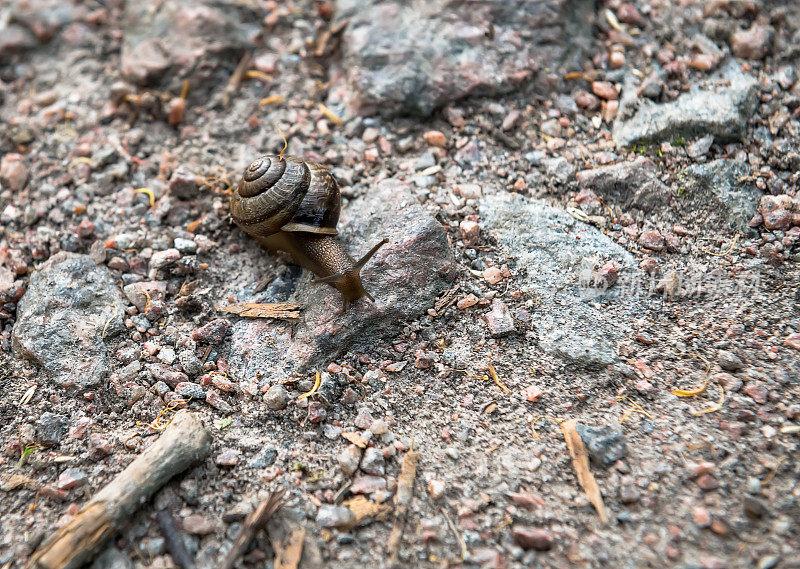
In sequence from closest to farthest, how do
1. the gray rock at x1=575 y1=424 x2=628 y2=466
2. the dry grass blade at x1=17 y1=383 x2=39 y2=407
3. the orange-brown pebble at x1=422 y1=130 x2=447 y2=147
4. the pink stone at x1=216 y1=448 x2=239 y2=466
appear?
1. the gray rock at x1=575 y1=424 x2=628 y2=466
2. the pink stone at x1=216 y1=448 x2=239 y2=466
3. the dry grass blade at x1=17 y1=383 x2=39 y2=407
4. the orange-brown pebble at x1=422 y1=130 x2=447 y2=147

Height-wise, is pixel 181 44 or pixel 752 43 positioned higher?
pixel 181 44

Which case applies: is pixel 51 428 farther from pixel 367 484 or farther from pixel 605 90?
pixel 605 90

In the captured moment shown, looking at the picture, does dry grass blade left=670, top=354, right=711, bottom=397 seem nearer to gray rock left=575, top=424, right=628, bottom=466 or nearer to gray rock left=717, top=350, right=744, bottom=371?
gray rock left=717, top=350, right=744, bottom=371

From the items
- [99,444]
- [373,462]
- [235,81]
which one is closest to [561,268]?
[373,462]

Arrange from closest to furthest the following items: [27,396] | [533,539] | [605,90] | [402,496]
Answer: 1. [533,539]
2. [402,496]
3. [27,396]
4. [605,90]

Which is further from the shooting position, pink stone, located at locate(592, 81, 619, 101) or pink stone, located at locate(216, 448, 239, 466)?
pink stone, located at locate(592, 81, 619, 101)

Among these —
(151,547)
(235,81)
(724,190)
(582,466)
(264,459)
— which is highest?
(235,81)

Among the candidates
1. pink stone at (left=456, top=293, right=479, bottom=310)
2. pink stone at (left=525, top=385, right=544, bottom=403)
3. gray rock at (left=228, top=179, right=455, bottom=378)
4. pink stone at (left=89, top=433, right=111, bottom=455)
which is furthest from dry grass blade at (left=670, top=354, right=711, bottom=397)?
pink stone at (left=89, top=433, right=111, bottom=455)
